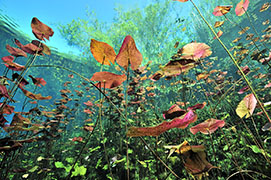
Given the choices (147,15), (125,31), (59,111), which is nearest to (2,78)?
(59,111)

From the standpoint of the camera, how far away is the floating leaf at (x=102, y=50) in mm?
335

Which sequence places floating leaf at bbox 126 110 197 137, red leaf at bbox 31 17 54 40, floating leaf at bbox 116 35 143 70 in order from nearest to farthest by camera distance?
floating leaf at bbox 126 110 197 137 < floating leaf at bbox 116 35 143 70 < red leaf at bbox 31 17 54 40

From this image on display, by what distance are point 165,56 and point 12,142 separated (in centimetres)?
910

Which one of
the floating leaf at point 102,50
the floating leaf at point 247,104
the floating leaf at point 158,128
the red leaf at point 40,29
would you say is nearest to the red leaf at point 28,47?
the red leaf at point 40,29

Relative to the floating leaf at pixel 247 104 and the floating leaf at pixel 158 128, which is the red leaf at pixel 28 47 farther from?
the floating leaf at pixel 247 104

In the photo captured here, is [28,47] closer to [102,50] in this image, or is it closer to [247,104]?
[102,50]

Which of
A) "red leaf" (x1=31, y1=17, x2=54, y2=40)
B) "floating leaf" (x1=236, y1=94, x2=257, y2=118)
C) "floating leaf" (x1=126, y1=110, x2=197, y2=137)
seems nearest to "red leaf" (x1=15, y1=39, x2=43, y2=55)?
"red leaf" (x1=31, y1=17, x2=54, y2=40)

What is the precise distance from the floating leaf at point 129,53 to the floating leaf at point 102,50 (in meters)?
0.04

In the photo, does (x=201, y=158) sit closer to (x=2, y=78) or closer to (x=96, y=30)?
(x=2, y=78)

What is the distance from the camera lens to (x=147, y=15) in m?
8.06

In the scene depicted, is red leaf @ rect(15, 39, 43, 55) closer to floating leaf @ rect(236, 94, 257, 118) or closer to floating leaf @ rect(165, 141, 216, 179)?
floating leaf @ rect(165, 141, 216, 179)

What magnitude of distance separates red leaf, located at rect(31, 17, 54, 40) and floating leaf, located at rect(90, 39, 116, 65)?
399 mm

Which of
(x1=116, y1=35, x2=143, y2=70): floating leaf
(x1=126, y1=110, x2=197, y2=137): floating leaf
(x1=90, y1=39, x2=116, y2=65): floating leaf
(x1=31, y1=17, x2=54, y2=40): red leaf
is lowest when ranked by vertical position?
(x1=126, y1=110, x2=197, y2=137): floating leaf

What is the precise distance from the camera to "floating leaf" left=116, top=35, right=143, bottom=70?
0.30 metres
